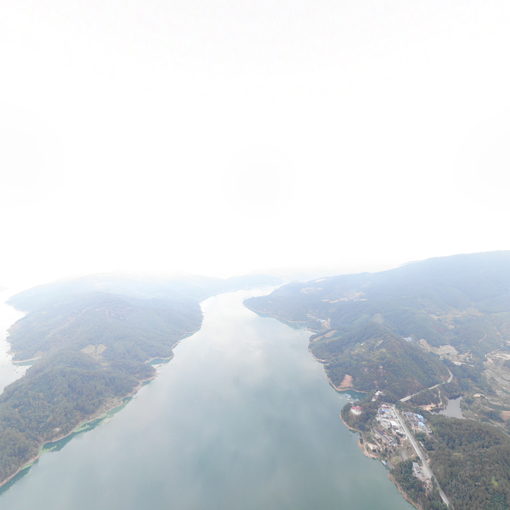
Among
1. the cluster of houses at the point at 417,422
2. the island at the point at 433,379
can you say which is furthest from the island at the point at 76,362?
the cluster of houses at the point at 417,422

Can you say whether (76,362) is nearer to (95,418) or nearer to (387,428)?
(95,418)

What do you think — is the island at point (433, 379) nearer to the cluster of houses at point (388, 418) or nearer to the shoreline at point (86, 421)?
the cluster of houses at point (388, 418)

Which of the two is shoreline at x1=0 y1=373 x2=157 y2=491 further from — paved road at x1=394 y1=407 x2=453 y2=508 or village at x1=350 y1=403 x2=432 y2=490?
paved road at x1=394 y1=407 x2=453 y2=508

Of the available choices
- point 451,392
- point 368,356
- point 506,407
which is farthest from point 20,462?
point 506,407

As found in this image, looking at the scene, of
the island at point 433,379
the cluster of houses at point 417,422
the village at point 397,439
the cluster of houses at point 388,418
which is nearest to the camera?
the island at point 433,379

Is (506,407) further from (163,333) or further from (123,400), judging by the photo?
(163,333)

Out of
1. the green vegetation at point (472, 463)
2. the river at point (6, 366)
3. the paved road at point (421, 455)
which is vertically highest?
the river at point (6, 366)
